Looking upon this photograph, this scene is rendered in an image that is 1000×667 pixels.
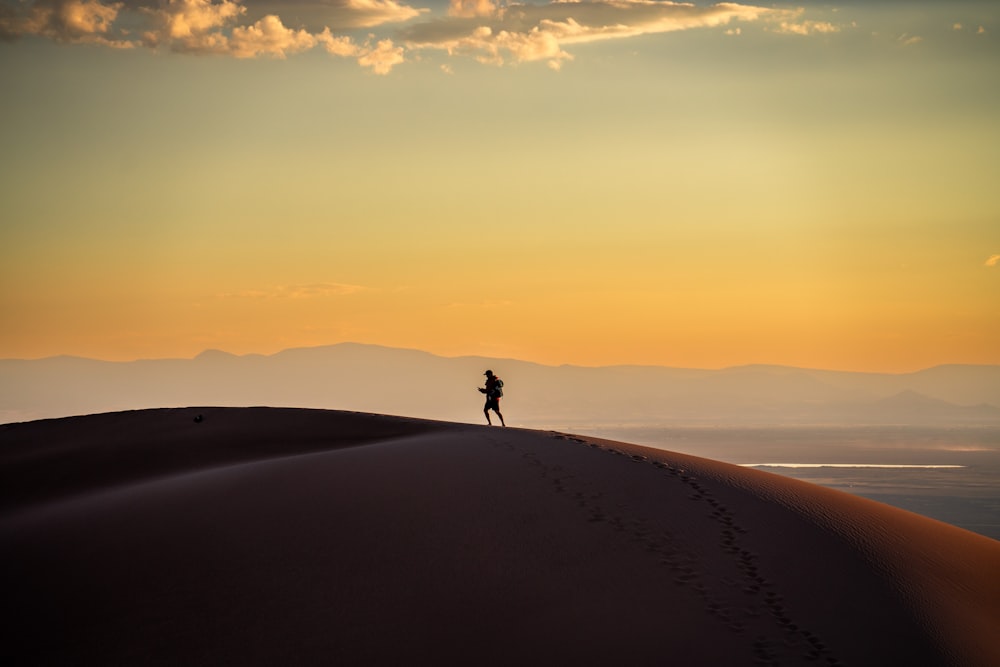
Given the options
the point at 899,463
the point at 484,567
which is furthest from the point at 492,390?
the point at 899,463

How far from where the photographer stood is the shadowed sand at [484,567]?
10.6m

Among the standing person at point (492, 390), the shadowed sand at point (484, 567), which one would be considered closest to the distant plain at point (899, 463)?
the standing person at point (492, 390)

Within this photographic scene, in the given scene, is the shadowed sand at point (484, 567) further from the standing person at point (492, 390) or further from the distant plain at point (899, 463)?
the distant plain at point (899, 463)

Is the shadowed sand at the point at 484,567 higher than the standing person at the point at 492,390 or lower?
lower

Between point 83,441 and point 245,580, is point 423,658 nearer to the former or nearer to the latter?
point 245,580

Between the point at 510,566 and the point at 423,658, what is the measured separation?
2197 mm

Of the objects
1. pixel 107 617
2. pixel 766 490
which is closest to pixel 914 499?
pixel 766 490

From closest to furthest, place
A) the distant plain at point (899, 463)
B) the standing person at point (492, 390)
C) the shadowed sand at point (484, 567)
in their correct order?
the shadowed sand at point (484, 567)
the standing person at point (492, 390)
the distant plain at point (899, 463)

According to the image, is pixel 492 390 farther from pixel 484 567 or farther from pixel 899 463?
pixel 899 463

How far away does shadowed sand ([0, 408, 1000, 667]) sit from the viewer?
10609mm

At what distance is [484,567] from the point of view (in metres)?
12.1

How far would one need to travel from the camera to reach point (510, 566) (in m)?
12.2

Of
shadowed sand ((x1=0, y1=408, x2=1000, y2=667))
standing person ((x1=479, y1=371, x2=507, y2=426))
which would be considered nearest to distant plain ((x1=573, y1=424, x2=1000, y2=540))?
standing person ((x1=479, y1=371, x2=507, y2=426))

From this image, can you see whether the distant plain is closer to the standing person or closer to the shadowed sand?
the standing person
